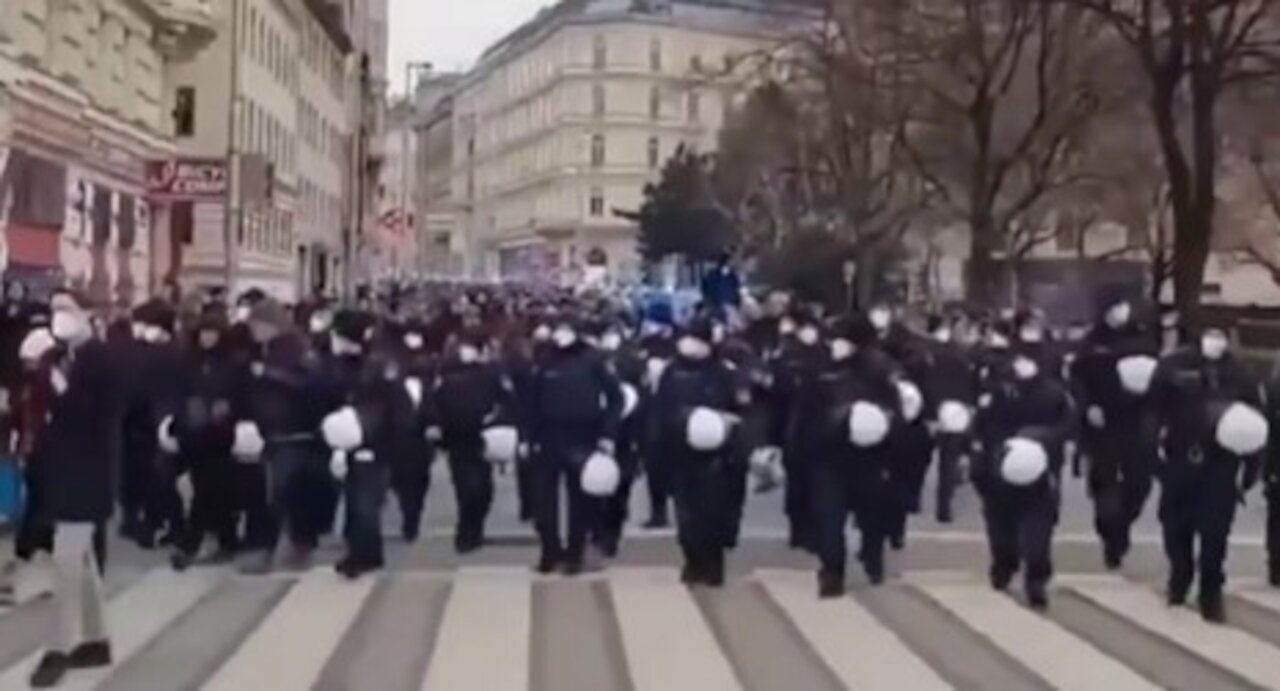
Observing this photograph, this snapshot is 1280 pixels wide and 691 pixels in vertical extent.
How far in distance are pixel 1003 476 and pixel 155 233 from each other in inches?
1425

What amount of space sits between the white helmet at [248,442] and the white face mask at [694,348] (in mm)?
3227

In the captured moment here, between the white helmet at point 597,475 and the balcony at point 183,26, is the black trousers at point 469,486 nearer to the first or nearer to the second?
the white helmet at point 597,475

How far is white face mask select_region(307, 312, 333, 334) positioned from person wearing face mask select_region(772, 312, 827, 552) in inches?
150

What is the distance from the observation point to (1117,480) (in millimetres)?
22406

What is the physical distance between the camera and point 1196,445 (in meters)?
17.8

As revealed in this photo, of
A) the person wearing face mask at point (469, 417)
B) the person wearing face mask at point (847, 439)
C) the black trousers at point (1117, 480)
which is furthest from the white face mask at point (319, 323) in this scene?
the black trousers at point (1117, 480)

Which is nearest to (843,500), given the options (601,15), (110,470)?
(110,470)

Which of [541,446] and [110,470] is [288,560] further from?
[110,470]

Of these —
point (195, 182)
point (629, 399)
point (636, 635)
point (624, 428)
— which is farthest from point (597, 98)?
point (636, 635)

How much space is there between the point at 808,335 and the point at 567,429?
5178 millimetres

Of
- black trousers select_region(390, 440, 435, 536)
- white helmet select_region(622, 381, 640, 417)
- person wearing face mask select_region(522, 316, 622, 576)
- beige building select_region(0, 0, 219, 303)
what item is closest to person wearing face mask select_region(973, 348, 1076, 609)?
person wearing face mask select_region(522, 316, 622, 576)

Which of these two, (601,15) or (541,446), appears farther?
(601,15)

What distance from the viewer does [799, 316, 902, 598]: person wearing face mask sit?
19422 millimetres

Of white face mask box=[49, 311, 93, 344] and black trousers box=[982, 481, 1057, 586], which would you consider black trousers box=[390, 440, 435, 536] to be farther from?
white face mask box=[49, 311, 93, 344]
